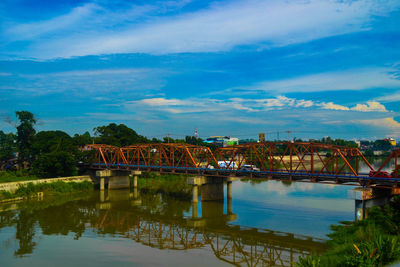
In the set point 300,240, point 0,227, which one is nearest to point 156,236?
point 300,240

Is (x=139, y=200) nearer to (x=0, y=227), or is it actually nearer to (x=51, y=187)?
(x=51, y=187)

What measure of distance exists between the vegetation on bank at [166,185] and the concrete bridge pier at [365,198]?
106 feet

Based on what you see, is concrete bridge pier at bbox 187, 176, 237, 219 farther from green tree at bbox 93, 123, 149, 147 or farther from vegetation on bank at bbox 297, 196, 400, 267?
green tree at bbox 93, 123, 149, 147

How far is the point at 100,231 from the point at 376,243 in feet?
97.0

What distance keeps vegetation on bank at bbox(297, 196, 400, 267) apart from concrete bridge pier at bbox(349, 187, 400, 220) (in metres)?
2.15

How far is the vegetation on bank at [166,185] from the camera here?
226 feet

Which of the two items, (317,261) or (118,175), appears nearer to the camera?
(317,261)

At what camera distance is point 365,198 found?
37688 millimetres

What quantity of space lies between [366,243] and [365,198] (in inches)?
670

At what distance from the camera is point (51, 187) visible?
6316 cm

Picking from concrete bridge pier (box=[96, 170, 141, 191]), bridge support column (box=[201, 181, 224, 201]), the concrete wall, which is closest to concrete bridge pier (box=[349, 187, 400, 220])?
bridge support column (box=[201, 181, 224, 201])

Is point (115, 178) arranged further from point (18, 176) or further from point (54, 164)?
point (18, 176)

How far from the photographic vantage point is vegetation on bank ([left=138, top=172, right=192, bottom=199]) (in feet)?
226

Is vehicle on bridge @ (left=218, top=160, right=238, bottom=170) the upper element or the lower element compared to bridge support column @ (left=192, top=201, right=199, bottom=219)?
upper
